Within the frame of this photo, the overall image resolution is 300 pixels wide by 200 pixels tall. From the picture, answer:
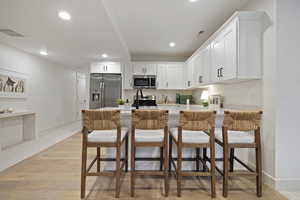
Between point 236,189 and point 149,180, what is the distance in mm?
1137

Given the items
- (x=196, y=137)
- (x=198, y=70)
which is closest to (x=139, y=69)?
(x=198, y=70)

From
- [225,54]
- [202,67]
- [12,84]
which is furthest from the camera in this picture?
[12,84]

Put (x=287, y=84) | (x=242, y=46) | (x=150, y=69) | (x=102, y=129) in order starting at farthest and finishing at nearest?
(x=150, y=69), (x=242, y=46), (x=287, y=84), (x=102, y=129)

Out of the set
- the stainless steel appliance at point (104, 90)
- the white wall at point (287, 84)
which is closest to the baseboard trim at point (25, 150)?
the stainless steel appliance at point (104, 90)

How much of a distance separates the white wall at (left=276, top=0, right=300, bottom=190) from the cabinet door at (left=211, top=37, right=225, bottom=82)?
2.70ft

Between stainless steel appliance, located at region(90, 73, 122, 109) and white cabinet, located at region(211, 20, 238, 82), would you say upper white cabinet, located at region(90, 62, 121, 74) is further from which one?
white cabinet, located at region(211, 20, 238, 82)

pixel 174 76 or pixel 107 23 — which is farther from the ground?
pixel 107 23

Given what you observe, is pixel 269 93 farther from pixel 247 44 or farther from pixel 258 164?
pixel 258 164

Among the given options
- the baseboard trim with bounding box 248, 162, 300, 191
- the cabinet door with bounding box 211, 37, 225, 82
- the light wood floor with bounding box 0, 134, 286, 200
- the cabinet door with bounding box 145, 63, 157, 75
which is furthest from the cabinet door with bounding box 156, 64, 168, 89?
the baseboard trim with bounding box 248, 162, 300, 191

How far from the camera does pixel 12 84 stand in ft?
13.4

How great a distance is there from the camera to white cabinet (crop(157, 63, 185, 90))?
5.52 m

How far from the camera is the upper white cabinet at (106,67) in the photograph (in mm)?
5406

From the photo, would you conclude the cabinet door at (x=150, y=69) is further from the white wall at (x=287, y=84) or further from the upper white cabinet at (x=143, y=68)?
the white wall at (x=287, y=84)

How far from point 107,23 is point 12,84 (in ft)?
9.89
